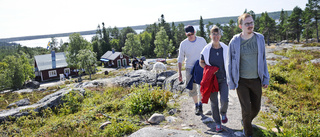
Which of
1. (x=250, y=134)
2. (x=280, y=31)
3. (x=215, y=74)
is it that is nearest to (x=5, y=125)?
(x=215, y=74)

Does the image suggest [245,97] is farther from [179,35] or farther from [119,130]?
[179,35]

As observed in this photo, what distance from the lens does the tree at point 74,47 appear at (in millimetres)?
46500

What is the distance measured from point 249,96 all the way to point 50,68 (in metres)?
54.6

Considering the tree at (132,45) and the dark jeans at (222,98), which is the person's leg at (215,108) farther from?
the tree at (132,45)

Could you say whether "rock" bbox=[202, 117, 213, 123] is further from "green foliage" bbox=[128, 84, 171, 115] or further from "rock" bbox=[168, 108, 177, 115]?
"green foliage" bbox=[128, 84, 171, 115]

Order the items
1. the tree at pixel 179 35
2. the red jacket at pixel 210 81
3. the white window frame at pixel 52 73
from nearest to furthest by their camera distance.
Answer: the red jacket at pixel 210 81, the white window frame at pixel 52 73, the tree at pixel 179 35

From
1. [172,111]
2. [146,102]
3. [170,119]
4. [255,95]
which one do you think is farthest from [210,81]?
[146,102]

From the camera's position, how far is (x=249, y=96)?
133 inches

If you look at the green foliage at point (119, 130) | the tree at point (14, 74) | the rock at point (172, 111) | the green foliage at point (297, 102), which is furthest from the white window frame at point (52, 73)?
the green foliage at point (119, 130)

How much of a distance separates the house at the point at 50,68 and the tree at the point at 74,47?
14.7 feet

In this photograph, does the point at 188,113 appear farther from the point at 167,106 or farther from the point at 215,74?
the point at 215,74

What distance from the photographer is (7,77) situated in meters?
43.6

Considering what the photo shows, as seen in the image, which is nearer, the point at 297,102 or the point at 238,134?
the point at 238,134

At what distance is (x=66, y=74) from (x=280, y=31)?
255ft
